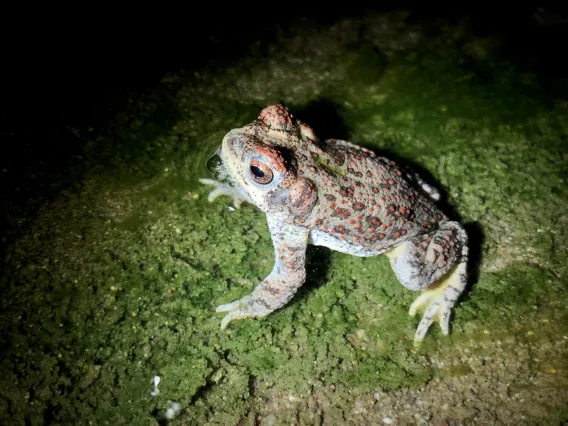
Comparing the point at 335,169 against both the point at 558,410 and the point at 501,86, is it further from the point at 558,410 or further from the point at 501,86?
the point at 501,86

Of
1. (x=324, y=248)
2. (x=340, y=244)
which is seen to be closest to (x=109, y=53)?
(x=324, y=248)

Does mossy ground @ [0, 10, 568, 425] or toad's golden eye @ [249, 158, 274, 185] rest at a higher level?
toad's golden eye @ [249, 158, 274, 185]

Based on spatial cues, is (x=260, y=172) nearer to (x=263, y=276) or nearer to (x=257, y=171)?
(x=257, y=171)

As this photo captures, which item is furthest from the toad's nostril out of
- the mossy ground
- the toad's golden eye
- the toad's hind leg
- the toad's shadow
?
the toad's hind leg

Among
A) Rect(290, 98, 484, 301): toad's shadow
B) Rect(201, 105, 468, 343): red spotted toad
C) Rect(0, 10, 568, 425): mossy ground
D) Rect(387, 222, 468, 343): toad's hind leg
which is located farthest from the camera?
Rect(290, 98, 484, 301): toad's shadow

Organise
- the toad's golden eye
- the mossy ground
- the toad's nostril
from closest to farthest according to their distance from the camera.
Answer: the toad's golden eye < the mossy ground < the toad's nostril

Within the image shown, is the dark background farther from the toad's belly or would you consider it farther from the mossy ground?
the toad's belly

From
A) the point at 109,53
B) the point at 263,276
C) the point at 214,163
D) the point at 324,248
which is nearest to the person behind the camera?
the point at 263,276
